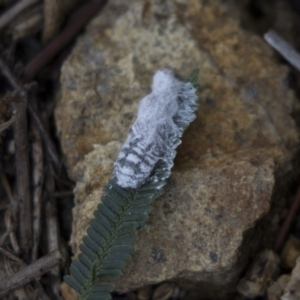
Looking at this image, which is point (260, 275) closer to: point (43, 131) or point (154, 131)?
point (154, 131)

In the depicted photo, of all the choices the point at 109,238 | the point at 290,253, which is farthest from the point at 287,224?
the point at 109,238

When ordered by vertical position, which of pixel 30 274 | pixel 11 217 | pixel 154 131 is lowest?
pixel 30 274

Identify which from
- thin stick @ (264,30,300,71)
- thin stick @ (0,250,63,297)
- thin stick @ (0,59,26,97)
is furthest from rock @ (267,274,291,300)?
thin stick @ (0,59,26,97)

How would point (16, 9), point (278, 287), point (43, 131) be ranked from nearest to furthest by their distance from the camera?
point (278, 287)
point (43, 131)
point (16, 9)

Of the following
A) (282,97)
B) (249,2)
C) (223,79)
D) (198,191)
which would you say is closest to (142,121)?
(198,191)

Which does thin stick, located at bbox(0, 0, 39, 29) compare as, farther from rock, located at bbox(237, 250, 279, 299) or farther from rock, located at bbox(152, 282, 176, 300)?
rock, located at bbox(237, 250, 279, 299)

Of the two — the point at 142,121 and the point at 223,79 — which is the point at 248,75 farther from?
the point at 142,121
